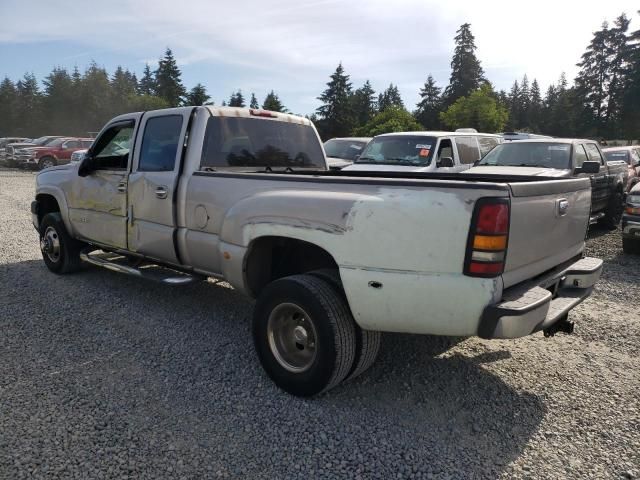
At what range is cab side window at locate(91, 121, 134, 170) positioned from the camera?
5133 mm

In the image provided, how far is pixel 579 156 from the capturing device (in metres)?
8.59

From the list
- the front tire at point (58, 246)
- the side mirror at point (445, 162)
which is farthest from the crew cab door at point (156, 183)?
the side mirror at point (445, 162)

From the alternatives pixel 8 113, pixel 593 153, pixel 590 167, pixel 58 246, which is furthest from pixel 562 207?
pixel 8 113

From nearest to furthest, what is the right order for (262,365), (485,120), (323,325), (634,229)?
(323,325) → (262,365) → (634,229) → (485,120)

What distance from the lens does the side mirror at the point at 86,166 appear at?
5.31 meters

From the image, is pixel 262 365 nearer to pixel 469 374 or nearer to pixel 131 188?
pixel 469 374

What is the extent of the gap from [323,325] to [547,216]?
62.2 inches

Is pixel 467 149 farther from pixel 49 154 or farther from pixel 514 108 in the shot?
pixel 514 108

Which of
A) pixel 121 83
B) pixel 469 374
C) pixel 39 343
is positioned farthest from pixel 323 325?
pixel 121 83

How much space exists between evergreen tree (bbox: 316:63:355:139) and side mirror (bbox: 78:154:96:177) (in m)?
57.6

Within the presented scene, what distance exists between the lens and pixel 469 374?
3.61 meters

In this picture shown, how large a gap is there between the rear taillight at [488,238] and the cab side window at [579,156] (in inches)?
266

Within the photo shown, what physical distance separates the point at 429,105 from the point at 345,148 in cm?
7439

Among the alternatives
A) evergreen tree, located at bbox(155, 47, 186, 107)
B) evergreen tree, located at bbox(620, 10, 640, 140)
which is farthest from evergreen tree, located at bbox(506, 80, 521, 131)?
evergreen tree, located at bbox(155, 47, 186, 107)
